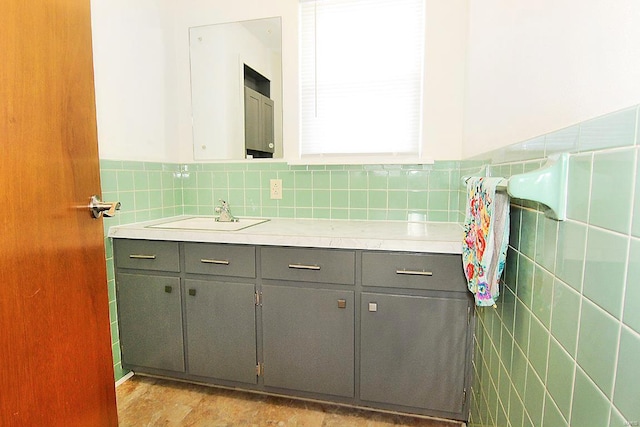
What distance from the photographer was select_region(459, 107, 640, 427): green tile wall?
497mm

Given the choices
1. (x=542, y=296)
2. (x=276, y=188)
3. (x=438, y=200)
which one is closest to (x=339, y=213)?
(x=276, y=188)

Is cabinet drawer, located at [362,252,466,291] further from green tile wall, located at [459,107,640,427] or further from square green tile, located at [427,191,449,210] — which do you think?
square green tile, located at [427,191,449,210]

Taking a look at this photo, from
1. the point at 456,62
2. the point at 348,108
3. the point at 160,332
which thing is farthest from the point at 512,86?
the point at 160,332

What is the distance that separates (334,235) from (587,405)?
3.71ft

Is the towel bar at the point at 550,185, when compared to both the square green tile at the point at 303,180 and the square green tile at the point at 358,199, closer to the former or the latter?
the square green tile at the point at 358,199

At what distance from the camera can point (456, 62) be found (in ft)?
6.21

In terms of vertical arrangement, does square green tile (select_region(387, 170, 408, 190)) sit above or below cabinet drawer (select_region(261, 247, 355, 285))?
above

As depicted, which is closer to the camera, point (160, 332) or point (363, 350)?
point (363, 350)

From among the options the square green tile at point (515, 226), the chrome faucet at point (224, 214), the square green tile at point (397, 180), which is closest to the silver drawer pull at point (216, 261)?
the chrome faucet at point (224, 214)

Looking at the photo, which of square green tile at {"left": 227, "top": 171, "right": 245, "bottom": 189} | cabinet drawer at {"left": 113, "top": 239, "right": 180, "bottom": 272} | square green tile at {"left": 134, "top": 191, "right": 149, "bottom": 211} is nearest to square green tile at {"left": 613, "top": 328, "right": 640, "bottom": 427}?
cabinet drawer at {"left": 113, "top": 239, "right": 180, "bottom": 272}

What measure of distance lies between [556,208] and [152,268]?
182 cm

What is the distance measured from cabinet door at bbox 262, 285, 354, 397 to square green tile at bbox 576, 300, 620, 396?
1050mm

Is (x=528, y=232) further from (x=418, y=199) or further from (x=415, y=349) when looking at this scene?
(x=418, y=199)

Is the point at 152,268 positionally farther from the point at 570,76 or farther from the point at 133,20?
the point at 570,76
